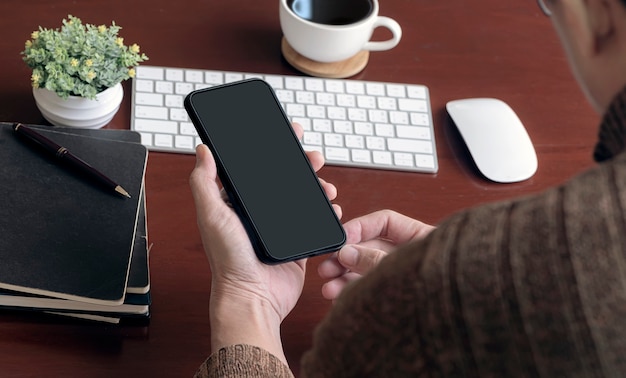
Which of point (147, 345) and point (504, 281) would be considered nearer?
point (504, 281)

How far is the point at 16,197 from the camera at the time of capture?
31.3 inches

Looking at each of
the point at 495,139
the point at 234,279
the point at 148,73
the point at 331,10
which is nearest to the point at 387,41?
the point at 331,10

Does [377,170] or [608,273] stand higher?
[608,273]

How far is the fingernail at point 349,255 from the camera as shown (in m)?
0.81

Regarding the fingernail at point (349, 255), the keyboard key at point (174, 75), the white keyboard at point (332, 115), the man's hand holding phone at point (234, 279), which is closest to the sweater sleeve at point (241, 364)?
the man's hand holding phone at point (234, 279)

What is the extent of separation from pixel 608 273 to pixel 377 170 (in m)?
0.60

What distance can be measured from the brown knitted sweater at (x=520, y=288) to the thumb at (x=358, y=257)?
0.39 meters

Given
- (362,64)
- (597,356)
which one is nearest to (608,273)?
(597,356)

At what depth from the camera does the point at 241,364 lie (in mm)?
710

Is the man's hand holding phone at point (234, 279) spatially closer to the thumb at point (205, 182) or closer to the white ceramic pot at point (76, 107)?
the thumb at point (205, 182)

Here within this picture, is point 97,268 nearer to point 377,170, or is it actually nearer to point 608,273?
point 377,170

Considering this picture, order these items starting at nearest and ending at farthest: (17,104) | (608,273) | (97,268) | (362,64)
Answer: (608,273)
(97,268)
(17,104)
(362,64)

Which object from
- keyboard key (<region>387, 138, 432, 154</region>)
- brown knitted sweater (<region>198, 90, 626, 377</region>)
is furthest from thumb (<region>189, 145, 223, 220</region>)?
brown knitted sweater (<region>198, 90, 626, 377</region>)

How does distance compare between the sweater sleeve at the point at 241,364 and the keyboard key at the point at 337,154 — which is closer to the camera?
the sweater sleeve at the point at 241,364
